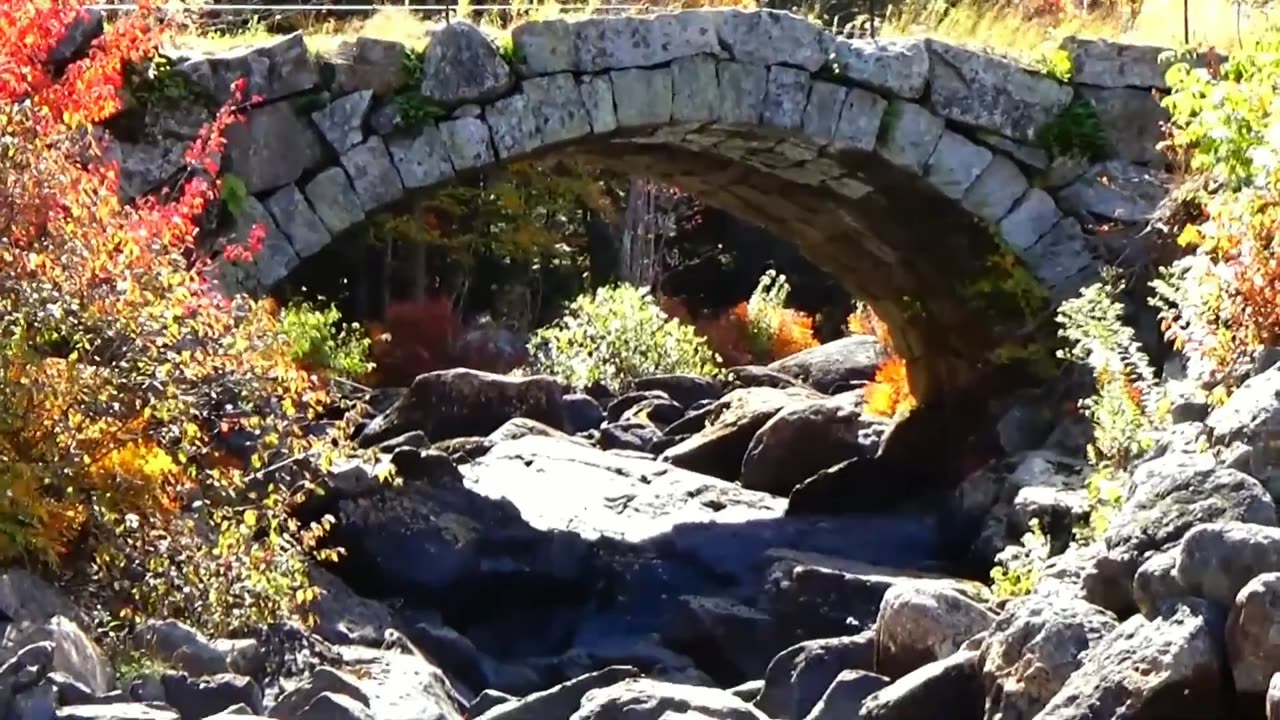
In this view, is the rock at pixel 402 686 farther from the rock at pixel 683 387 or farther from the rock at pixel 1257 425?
the rock at pixel 683 387

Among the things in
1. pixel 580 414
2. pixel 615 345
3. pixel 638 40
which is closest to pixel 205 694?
pixel 638 40

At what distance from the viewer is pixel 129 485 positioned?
614 cm

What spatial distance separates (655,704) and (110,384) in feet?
7.20

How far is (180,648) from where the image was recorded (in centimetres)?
546

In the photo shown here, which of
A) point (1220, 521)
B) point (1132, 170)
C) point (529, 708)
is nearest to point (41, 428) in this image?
point (529, 708)

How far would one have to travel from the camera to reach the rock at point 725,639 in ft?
28.2

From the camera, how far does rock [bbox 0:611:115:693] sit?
485 cm

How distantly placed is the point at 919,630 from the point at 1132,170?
5.86m

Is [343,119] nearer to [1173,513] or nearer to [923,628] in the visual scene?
[923,628]

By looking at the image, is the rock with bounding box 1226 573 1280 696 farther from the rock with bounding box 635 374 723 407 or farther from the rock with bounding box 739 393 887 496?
the rock with bounding box 635 374 723 407

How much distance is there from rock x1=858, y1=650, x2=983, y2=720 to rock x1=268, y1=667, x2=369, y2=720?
155 centimetres

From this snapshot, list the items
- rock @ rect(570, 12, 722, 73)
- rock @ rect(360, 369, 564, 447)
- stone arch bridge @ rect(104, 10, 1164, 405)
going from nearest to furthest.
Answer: stone arch bridge @ rect(104, 10, 1164, 405)
rock @ rect(570, 12, 722, 73)
rock @ rect(360, 369, 564, 447)

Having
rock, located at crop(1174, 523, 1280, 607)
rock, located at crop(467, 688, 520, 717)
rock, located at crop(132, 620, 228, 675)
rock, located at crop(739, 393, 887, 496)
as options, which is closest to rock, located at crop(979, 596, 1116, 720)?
rock, located at crop(1174, 523, 1280, 607)

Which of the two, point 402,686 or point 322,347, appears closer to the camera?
point 402,686
